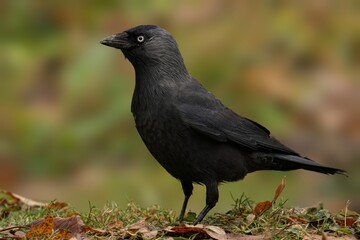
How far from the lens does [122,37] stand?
20.5ft

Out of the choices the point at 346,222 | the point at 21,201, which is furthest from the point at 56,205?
the point at 346,222

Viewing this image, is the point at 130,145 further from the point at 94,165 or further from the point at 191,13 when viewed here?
the point at 191,13

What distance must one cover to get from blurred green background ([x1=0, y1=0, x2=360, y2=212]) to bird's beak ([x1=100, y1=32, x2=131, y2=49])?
1850 mm

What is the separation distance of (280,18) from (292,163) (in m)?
4.74

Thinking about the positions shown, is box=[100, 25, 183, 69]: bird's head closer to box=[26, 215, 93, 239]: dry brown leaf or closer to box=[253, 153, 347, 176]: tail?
box=[253, 153, 347, 176]: tail

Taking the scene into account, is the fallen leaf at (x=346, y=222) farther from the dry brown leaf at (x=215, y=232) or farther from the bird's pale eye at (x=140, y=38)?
the bird's pale eye at (x=140, y=38)

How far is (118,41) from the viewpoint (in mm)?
6238

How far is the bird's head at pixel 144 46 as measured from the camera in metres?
6.27

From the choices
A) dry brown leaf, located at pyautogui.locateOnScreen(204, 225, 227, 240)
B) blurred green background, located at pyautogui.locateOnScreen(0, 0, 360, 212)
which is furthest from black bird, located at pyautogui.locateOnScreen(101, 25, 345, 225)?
blurred green background, located at pyautogui.locateOnScreen(0, 0, 360, 212)

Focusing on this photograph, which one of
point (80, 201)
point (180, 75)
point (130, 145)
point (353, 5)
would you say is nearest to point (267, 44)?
point (353, 5)

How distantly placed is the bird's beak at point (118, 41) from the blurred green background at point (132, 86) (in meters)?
1.85

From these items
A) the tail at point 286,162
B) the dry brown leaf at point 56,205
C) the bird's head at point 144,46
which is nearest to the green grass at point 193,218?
the dry brown leaf at point 56,205

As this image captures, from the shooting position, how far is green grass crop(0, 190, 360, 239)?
17.2ft

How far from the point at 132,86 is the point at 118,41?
3.23m
